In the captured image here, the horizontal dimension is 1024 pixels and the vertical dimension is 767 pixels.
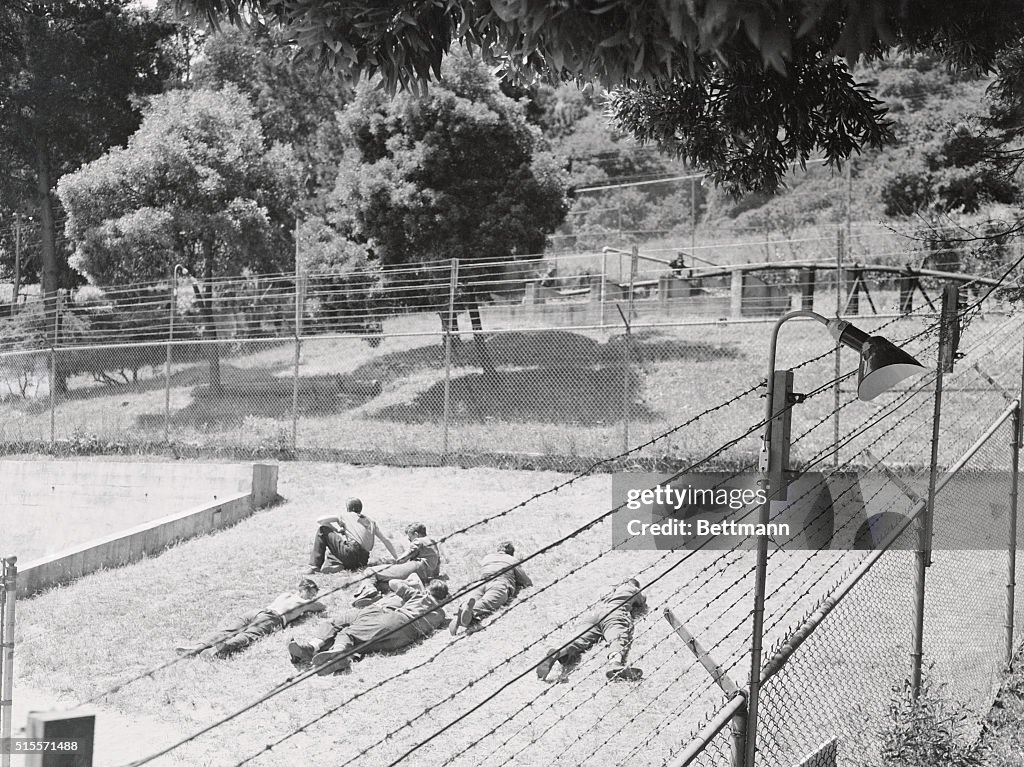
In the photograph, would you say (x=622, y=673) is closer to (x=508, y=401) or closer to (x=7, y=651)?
(x=7, y=651)

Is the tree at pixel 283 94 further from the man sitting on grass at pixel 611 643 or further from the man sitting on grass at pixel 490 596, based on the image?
the man sitting on grass at pixel 611 643

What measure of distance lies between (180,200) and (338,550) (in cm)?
1278

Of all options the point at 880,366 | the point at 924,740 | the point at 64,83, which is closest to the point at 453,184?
the point at 64,83

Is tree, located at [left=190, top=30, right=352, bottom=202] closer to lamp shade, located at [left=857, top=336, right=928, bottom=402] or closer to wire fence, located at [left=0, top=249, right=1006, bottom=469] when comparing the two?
wire fence, located at [left=0, top=249, right=1006, bottom=469]

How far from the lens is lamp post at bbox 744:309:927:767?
3443mm

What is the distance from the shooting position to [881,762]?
15.3 ft

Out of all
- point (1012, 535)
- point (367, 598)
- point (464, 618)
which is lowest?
point (367, 598)

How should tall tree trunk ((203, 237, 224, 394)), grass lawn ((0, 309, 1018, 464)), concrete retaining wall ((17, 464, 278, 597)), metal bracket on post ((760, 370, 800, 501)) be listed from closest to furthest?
1. metal bracket on post ((760, 370, 800, 501))
2. concrete retaining wall ((17, 464, 278, 597))
3. grass lawn ((0, 309, 1018, 464))
4. tall tree trunk ((203, 237, 224, 394))

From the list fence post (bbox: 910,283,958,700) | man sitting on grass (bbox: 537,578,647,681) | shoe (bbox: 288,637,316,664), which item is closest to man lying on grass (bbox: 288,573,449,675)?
shoe (bbox: 288,637,316,664)

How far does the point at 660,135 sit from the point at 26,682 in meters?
6.29

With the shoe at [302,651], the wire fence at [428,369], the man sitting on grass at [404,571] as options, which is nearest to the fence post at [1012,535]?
the man sitting on grass at [404,571]

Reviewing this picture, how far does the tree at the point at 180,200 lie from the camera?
65.9 feet

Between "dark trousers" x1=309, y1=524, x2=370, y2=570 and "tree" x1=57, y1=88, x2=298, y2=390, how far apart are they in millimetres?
10236

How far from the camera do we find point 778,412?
12.6 feet
